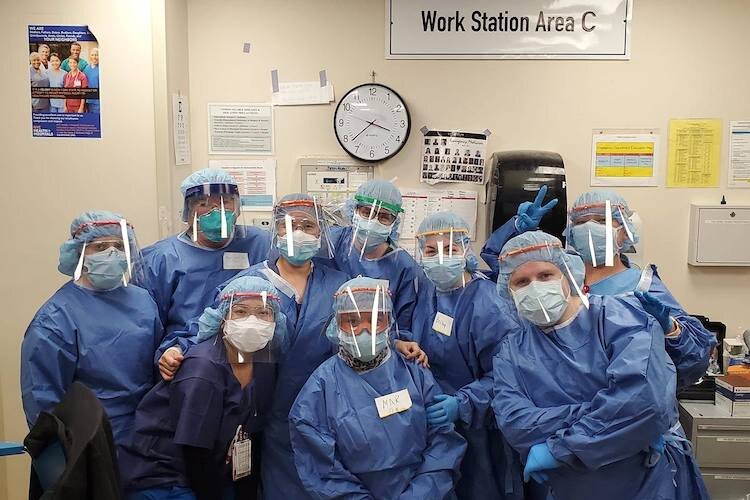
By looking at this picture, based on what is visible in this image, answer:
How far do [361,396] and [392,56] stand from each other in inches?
80.2

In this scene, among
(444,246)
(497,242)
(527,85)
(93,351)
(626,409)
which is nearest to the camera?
(626,409)

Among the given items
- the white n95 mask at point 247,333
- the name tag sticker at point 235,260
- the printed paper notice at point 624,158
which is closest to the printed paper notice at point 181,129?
the name tag sticker at point 235,260

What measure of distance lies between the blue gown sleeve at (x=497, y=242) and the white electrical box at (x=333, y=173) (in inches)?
38.6

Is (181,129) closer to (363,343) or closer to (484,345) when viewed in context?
(363,343)

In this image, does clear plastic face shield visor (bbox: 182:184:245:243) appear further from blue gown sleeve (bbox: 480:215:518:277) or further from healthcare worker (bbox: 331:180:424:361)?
blue gown sleeve (bbox: 480:215:518:277)

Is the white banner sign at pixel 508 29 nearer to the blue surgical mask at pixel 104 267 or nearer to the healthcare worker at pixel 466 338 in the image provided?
the healthcare worker at pixel 466 338

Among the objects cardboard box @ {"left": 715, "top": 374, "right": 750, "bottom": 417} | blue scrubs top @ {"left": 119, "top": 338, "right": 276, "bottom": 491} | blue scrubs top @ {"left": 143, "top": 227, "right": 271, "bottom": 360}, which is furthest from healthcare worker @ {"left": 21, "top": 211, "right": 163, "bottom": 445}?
cardboard box @ {"left": 715, "top": 374, "right": 750, "bottom": 417}

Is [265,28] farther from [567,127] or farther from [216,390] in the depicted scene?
[216,390]

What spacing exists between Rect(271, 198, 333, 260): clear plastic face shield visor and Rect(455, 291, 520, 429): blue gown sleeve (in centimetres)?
65

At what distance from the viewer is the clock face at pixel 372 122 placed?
319cm

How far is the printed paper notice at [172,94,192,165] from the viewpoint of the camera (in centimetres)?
300

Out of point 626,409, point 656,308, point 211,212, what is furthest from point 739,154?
point 211,212

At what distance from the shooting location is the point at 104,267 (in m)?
1.93

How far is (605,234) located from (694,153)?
154cm
